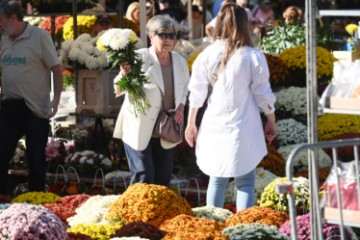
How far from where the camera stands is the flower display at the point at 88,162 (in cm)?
986

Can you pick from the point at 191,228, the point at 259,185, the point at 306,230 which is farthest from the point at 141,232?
the point at 259,185

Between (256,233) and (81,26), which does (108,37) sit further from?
(81,26)

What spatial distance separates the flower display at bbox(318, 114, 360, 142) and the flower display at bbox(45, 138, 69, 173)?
2.45 meters

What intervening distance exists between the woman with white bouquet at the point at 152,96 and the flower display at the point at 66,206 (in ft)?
1.74

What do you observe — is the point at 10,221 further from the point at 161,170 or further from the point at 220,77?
the point at 161,170

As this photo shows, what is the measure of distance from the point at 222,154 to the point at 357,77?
8.05 ft

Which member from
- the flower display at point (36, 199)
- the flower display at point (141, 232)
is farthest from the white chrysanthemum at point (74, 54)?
the flower display at point (141, 232)

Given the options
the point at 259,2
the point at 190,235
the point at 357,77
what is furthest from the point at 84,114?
the point at 259,2

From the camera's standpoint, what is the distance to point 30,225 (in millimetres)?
5457

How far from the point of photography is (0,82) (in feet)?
28.8

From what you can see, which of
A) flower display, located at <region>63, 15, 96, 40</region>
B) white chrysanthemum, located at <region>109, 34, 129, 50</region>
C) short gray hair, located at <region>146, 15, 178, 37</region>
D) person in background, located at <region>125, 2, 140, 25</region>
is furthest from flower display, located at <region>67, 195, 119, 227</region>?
person in background, located at <region>125, 2, 140, 25</region>

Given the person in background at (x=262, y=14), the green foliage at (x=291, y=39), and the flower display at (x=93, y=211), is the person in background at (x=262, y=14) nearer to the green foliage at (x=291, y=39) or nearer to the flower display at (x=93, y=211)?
the green foliage at (x=291, y=39)

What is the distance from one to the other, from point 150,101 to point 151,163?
1.49 ft

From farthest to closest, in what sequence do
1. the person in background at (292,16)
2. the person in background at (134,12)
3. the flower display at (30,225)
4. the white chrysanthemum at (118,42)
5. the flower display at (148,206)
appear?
the person in background at (134,12), the person in background at (292,16), the white chrysanthemum at (118,42), the flower display at (148,206), the flower display at (30,225)
